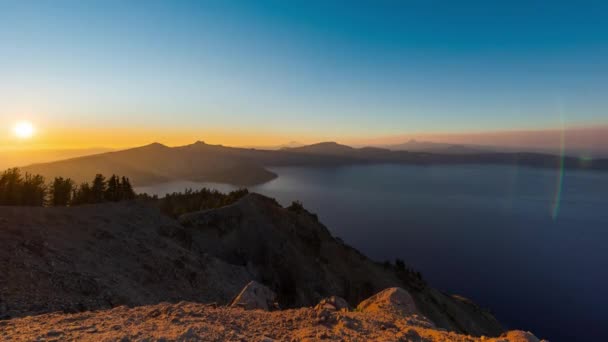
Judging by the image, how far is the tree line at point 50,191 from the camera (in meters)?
24.9

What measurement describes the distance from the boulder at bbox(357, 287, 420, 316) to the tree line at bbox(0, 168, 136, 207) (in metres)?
31.6

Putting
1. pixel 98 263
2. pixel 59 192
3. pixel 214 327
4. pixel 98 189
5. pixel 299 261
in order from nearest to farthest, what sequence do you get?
1. pixel 214 327
2. pixel 98 263
3. pixel 59 192
4. pixel 98 189
5. pixel 299 261

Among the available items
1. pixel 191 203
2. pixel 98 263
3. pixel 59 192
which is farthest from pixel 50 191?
pixel 191 203

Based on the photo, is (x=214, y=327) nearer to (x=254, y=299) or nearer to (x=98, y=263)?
(x=254, y=299)

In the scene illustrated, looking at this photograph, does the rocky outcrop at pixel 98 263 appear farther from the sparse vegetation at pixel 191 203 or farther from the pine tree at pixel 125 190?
the sparse vegetation at pixel 191 203

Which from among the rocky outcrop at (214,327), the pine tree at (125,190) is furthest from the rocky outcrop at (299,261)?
the rocky outcrop at (214,327)

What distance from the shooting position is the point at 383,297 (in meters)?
12.8

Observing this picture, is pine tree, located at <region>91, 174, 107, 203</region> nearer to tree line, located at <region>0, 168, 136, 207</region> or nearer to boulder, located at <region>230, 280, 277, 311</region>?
tree line, located at <region>0, 168, 136, 207</region>

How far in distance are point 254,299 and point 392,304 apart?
589 centimetres

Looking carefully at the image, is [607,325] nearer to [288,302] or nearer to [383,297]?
[288,302]

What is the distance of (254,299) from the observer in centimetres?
1182

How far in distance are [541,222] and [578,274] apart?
205 ft

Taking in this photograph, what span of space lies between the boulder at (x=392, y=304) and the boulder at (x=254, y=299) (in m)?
4.14

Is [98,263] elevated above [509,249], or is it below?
above
